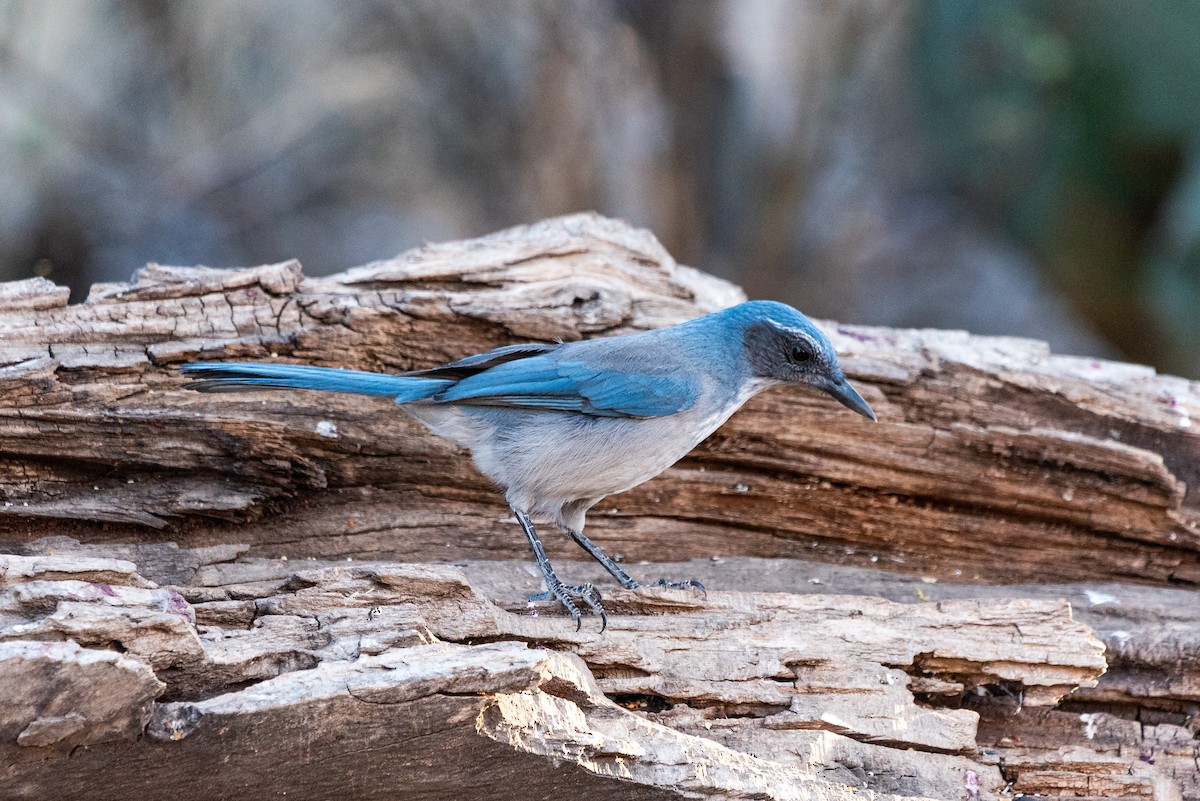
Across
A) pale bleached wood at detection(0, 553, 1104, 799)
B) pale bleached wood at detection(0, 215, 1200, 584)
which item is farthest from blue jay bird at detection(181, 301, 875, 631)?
pale bleached wood at detection(0, 553, 1104, 799)

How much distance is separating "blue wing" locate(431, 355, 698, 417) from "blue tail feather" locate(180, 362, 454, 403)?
11 cm

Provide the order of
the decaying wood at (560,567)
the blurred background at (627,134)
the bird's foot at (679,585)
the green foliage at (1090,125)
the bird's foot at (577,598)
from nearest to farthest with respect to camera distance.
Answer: the decaying wood at (560,567), the bird's foot at (577,598), the bird's foot at (679,585), the blurred background at (627,134), the green foliage at (1090,125)

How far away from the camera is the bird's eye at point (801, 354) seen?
460 centimetres

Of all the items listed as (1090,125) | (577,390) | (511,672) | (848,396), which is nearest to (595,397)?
(577,390)

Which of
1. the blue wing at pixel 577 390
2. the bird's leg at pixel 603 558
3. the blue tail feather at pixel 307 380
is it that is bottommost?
the bird's leg at pixel 603 558

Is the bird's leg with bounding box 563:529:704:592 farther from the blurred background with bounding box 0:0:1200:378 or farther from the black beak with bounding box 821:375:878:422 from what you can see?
the blurred background with bounding box 0:0:1200:378

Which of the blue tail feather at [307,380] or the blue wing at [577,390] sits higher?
the blue wing at [577,390]

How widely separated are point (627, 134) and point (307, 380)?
6606 millimetres

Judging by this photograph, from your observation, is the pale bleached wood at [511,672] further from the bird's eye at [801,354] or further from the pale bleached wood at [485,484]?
the bird's eye at [801,354]

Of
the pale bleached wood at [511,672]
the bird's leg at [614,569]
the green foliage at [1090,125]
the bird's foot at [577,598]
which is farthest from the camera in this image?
the green foliage at [1090,125]

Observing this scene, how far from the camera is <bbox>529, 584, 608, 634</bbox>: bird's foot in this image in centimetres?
413

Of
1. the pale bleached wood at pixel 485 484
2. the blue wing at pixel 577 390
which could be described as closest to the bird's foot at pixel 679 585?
the pale bleached wood at pixel 485 484

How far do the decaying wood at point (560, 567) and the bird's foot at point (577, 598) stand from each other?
0.28 ft

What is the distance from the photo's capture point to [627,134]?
1028 cm
